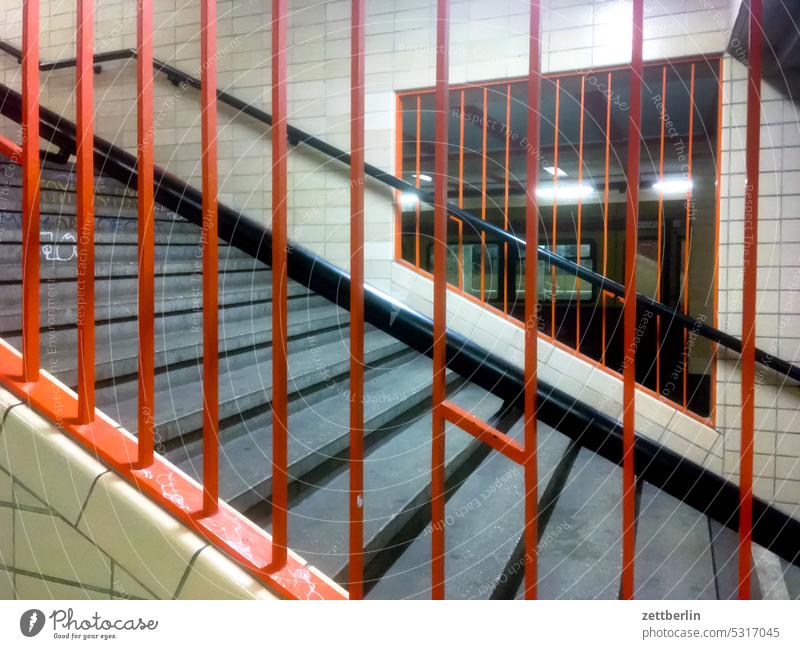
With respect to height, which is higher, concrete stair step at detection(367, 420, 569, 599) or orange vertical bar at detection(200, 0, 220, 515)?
orange vertical bar at detection(200, 0, 220, 515)

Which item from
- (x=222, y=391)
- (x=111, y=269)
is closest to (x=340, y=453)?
(x=222, y=391)

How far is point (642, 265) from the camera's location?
476 centimetres

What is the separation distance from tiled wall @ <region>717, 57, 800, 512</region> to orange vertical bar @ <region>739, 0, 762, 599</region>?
2.11 metres

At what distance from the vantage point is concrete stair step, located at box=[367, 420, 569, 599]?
1.29m

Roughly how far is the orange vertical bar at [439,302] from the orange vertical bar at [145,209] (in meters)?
0.54

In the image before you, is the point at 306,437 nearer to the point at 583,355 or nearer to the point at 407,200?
the point at 583,355

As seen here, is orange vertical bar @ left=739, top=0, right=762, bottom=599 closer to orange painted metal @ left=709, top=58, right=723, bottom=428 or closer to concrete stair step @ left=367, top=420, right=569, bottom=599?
concrete stair step @ left=367, top=420, right=569, bottom=599

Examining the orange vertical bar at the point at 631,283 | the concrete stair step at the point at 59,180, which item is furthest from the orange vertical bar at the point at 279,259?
the concrete stair step at the point at 59,180

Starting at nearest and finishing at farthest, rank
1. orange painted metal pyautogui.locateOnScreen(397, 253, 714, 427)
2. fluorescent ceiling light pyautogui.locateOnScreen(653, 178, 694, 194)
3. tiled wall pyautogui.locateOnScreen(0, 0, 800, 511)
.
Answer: tiled wall pyautogui.locateOnScreen(0, 0, 800, 511) → orange painted metal pyautogui.locateOnScreen(397, 253, 714, 427) → fluorescent ceiling light pyautogui.locateOnScreen(653, 178, 694, 194)

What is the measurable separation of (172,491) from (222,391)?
660mm

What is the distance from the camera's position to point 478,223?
112 inches

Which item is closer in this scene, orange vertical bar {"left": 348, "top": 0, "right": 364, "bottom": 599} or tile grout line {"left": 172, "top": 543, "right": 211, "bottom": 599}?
orange vertical bar {"left": 348, "top": 0, "right": 364, "bottom": 599}

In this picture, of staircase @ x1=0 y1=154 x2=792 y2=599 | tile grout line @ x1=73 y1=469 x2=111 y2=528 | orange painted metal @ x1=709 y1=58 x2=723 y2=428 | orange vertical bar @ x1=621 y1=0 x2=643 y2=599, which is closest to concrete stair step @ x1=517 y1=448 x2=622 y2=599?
staircase @ x1=0 y1=154 x2=792 y2=599

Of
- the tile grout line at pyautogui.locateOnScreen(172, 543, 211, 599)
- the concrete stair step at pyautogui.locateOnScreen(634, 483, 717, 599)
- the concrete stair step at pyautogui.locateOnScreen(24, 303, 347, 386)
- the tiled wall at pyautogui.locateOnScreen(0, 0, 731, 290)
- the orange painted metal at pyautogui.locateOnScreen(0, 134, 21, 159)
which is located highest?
the tiled wall at pyautogui.locateOnScreen(0, 0, 731, 290)
